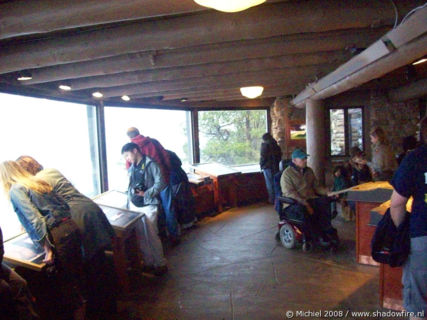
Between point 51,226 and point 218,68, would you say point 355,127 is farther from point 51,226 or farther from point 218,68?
point 51,226

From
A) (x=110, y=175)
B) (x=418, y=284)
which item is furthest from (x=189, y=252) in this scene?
(x=418, y=284)

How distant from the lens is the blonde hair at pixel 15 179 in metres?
2.77

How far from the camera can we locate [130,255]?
4.15m

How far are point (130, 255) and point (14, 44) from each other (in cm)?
251

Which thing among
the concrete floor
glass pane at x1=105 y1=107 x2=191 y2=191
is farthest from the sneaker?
glass pane at x1=105 y1=107 x2=191 y2=191

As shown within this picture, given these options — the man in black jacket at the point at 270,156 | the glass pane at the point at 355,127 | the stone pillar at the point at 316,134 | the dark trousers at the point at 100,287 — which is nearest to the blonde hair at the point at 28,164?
the dark trousers at the point at 100,287

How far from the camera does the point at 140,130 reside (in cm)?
710

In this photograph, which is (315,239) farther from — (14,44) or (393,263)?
(14,44)

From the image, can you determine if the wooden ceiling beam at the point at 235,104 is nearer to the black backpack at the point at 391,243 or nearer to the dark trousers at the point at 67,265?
the dark trousers at the point at 67,265

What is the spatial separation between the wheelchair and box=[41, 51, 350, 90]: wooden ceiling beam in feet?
5.78

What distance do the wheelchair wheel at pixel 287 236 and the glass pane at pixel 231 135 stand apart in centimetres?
396

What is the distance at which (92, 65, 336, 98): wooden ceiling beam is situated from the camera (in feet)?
17.1

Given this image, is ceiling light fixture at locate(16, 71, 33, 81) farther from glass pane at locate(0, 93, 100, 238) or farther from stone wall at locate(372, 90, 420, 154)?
stone wall at locate(372, 90, 420, 154)

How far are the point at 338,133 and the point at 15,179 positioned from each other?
7.71 m
